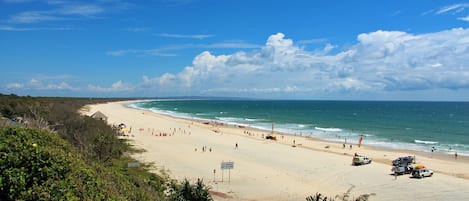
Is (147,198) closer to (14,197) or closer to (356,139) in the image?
(14,197)

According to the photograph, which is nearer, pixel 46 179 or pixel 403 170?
pixel 46 179

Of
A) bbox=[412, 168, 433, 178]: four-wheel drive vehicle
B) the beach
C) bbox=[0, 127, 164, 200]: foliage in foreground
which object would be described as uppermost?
bbox=[0, 127, 164, 200]: foliage in foreground

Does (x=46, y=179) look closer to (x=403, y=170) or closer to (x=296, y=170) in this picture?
(x=296, y=170)

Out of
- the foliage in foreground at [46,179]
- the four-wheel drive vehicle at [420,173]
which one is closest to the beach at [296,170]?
the four-wheel drive vehicle at [420,173]

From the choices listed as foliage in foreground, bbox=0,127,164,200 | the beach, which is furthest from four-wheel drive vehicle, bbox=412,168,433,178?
foliage in foreground, bbox=0,127,164,200

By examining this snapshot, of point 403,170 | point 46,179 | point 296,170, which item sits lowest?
point 296,170

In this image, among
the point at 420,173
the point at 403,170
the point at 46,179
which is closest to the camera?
the point at 46,179

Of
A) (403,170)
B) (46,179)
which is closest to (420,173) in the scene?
(403,170)

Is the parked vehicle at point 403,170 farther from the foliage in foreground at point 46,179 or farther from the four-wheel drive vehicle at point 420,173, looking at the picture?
the foliage in foreground at point 46,179

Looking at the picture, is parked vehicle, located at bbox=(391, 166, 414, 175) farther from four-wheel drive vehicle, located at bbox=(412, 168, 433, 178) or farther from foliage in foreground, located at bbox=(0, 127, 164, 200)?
foliage in foreground, located at bbox=(0, 127, 164, 200)
